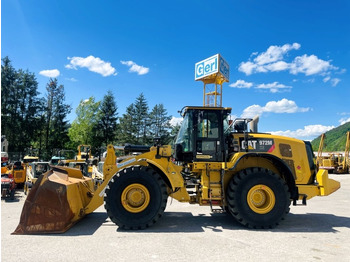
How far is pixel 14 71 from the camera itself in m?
39.0

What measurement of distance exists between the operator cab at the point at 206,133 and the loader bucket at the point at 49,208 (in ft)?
9.79

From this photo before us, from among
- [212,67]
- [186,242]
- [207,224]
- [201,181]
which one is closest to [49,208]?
[186,242]

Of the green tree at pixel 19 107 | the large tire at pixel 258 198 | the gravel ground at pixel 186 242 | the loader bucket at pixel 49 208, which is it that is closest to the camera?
the gravel ground at pixel 186 242

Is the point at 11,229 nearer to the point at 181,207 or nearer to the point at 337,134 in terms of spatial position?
the point at 181,207

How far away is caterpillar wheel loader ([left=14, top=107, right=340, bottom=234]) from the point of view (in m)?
5.99

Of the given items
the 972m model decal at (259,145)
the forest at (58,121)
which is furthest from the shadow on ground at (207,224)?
the forest at (58,121)

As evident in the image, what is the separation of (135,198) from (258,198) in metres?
2.91

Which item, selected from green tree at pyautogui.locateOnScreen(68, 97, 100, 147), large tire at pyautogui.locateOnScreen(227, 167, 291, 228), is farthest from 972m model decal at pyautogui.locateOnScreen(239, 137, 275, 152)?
green tree at pyautogui.locateOnScreen(68, 97, 100, 147)

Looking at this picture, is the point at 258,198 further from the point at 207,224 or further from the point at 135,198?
the point at 135,198

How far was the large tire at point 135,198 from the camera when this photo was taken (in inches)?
245

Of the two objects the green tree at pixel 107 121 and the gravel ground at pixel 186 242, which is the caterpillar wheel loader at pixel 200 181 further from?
the green tree at pixel 107 121

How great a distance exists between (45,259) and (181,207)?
17.8 ft

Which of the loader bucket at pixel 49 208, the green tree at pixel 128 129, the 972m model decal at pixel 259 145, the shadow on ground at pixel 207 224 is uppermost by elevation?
the green tree at pixel 128 129

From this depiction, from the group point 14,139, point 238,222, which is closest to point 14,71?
point 14,139
